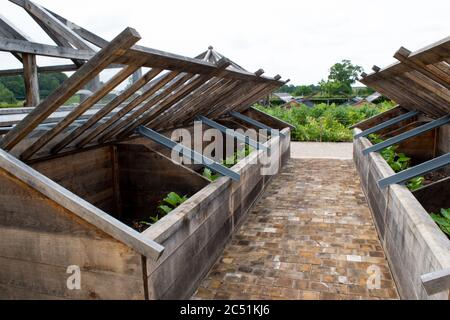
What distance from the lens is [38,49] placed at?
5.13 meters

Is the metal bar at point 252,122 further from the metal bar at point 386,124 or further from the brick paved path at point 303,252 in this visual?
the brick paved path at point 303,252

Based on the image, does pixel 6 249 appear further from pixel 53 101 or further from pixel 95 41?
pixel 95 41

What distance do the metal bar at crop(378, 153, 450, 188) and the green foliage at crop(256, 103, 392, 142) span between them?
11.5 meters

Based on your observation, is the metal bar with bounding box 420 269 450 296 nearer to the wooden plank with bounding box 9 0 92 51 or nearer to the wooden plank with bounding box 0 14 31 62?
the wooden plank with bounding box 9 0 92 51

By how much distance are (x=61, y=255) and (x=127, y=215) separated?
295 cm

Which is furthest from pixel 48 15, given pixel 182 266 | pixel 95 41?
pixel 182 266

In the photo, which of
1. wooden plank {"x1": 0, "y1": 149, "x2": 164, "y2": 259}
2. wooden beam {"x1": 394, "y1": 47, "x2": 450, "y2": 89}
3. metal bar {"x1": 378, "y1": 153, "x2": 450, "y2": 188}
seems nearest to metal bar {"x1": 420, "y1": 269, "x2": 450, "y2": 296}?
wooden plank {"x1": 0, "y1": 149, "x2": 164, "y2": 259}

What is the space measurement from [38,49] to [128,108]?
1.96 m

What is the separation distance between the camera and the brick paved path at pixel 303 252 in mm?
3846

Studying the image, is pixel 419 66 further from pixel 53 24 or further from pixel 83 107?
pixel 53 24

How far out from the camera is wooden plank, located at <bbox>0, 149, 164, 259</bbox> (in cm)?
269

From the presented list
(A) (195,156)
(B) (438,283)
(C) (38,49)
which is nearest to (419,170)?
(B) (438,283)
